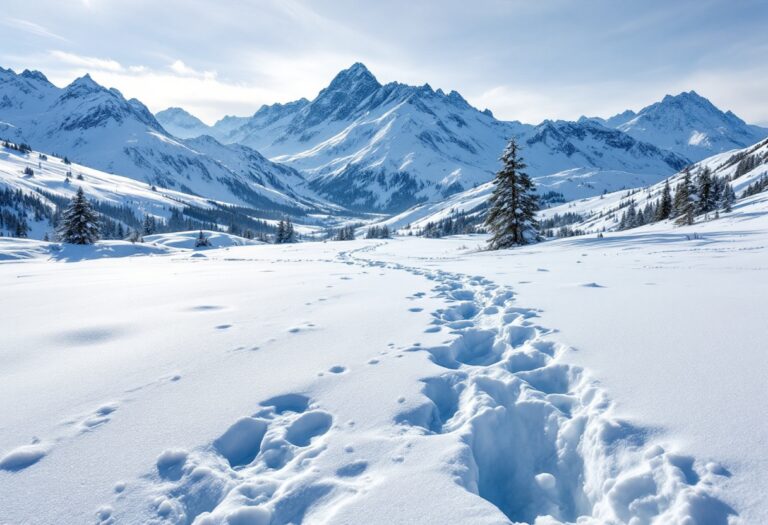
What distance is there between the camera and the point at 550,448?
4082mm

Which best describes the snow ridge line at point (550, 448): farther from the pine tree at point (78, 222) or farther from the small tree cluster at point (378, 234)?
the small tree cluster at point (378, 234)

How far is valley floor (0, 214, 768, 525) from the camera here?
302 centimetres

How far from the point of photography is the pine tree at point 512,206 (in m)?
30.9

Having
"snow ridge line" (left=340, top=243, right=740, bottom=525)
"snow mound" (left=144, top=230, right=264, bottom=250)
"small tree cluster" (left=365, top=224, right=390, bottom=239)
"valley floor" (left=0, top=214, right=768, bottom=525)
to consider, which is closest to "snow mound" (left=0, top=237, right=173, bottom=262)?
"snow mound" (left=144, top=230, right=264, bottom=250)

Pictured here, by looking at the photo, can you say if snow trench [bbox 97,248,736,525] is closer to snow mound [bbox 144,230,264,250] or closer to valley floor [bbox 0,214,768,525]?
valley floor [bbox 0,214,768,525]

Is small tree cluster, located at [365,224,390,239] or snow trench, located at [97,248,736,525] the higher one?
small tree cluster, located at [365,224,390,239]

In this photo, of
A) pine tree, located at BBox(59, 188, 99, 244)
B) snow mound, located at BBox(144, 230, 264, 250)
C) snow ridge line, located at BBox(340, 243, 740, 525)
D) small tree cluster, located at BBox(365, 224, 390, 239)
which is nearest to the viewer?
snow ridge line, located at BBox(340, 243, 740, 525)

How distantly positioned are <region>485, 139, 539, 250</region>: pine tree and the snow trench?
1078 inches

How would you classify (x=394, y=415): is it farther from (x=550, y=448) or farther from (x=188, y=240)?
(x=188, y=240)

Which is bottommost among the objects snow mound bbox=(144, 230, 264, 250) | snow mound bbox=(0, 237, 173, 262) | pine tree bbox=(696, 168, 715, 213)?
snow mound bbox=(0, 237, 173, 262)

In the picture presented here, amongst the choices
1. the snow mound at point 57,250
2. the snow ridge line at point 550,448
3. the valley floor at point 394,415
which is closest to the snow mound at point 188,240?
the snow mound at point 57,250

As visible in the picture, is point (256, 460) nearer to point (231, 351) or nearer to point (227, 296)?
point (231, 351)

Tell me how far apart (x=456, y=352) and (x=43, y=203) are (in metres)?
199

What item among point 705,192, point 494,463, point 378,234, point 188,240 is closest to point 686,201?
point 705,192
